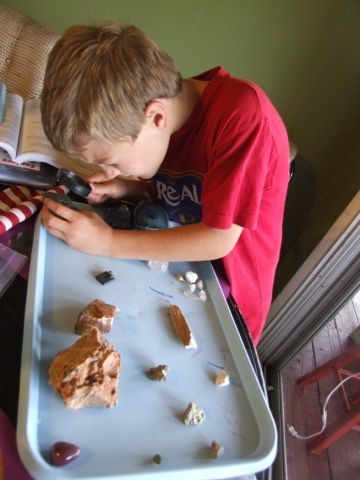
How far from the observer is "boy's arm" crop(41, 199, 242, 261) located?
562 mm

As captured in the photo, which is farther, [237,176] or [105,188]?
[105,188]

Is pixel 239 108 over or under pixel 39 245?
over

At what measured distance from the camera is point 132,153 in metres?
0.57

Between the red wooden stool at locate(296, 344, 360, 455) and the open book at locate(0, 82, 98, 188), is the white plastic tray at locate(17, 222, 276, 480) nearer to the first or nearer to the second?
the open book at locate(0, 82, 98, 188)

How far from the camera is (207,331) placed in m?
0.52

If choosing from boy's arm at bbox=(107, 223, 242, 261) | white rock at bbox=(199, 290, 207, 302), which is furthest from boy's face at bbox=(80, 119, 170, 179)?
white rock at bbox=(199, 290, 207, 302)

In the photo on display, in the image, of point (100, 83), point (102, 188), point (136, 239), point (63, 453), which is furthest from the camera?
point (102, 188)

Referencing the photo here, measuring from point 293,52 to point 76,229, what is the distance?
3.06 feet

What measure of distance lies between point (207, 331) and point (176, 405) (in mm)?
127

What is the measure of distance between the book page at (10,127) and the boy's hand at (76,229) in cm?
22

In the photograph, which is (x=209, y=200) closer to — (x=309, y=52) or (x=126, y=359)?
(x=126, y=359)

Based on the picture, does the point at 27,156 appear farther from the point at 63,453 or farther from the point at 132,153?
the point at 63,453

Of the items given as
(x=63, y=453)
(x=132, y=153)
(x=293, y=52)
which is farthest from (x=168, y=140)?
(x=293, y=52)

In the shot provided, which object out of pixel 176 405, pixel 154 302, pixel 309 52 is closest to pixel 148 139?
pixel 154 302
